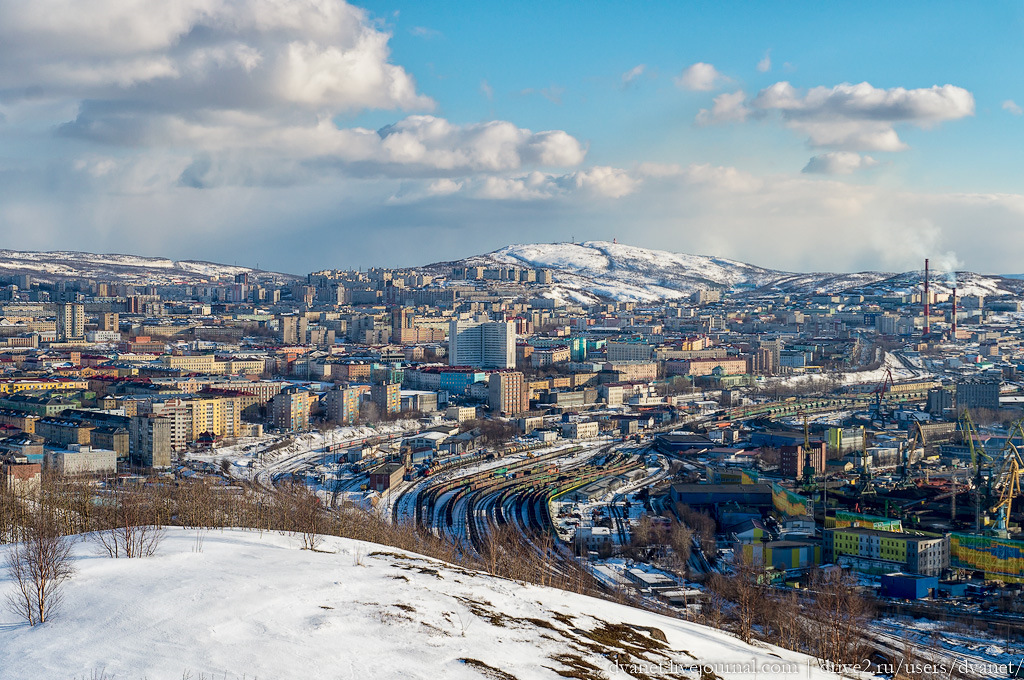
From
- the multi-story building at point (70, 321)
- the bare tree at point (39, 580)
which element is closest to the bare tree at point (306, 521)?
the bare tree at point (39, 580)

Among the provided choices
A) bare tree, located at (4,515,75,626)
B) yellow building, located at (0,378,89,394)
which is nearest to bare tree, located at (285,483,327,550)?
bare tree, located at (4,515,75,626)

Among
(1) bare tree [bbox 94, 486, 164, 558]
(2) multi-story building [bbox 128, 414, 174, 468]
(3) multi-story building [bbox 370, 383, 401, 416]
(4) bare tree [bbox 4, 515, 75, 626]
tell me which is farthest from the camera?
(3) multi-story building [bbox 370, 383, 401, 416]

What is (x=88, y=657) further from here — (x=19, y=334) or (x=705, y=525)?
(x=19, y=334)

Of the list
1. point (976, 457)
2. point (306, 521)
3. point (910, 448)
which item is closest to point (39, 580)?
point (306, 521)

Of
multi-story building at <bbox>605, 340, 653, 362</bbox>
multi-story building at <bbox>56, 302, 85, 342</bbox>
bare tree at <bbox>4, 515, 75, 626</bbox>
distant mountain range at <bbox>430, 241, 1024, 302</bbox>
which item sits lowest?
bare tree at <bbox>4, 515, 75, 626</bbox>

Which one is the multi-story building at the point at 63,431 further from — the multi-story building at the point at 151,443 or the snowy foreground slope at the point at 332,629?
the snowy foreground slope at the point at 332,629

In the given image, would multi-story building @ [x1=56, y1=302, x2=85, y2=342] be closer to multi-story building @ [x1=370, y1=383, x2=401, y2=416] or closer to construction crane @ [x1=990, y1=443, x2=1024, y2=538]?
multi-story building @ [x1=370, y1=383, x2=401, y2=416]
